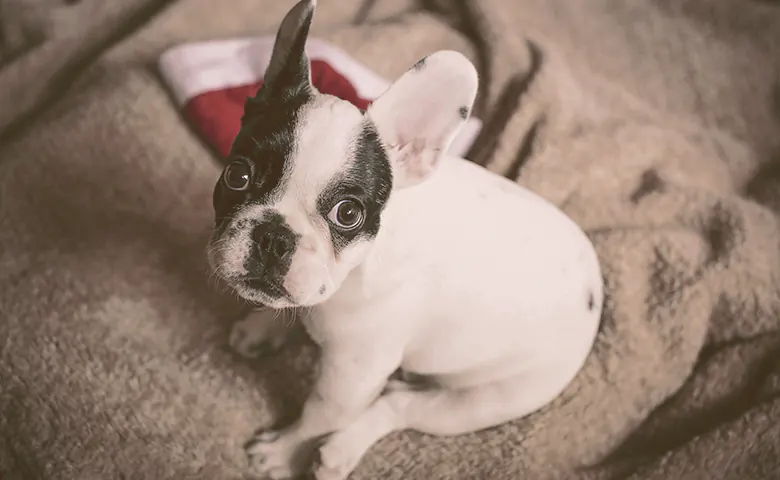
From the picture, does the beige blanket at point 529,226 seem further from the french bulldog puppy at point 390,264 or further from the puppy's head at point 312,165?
the puppy's head at point 312,165

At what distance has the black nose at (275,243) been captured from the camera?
0.91m

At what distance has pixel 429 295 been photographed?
1.11 metres

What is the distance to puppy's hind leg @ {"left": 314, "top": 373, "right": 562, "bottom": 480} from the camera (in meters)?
1.23

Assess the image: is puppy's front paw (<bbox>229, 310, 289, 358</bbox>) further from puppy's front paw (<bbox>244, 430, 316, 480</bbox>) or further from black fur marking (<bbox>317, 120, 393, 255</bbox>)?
black fur marking (<bbox>317, 120, 393, 255</bbox>)

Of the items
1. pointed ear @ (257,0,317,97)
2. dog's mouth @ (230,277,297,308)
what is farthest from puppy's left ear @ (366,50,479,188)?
dog's mouth @ (230,277,297,308)

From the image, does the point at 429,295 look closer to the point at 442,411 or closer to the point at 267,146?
the point at 442,411

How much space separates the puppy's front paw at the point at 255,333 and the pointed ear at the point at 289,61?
52 centimetres

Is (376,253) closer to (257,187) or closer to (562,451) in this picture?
(257,187)

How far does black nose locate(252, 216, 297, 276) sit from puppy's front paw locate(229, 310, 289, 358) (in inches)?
17.2

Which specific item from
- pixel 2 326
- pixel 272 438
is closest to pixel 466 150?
pixel 272 438

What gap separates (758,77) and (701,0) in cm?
→ 29

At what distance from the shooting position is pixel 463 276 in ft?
3.64

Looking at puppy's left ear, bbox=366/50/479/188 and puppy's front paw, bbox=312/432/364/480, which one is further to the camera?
puppy's front paw, bbox=312/432/364/480

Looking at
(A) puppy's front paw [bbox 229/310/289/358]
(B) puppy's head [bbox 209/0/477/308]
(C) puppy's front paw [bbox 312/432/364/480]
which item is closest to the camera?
(B) puppy's head [bbox 209/0/477/308]
